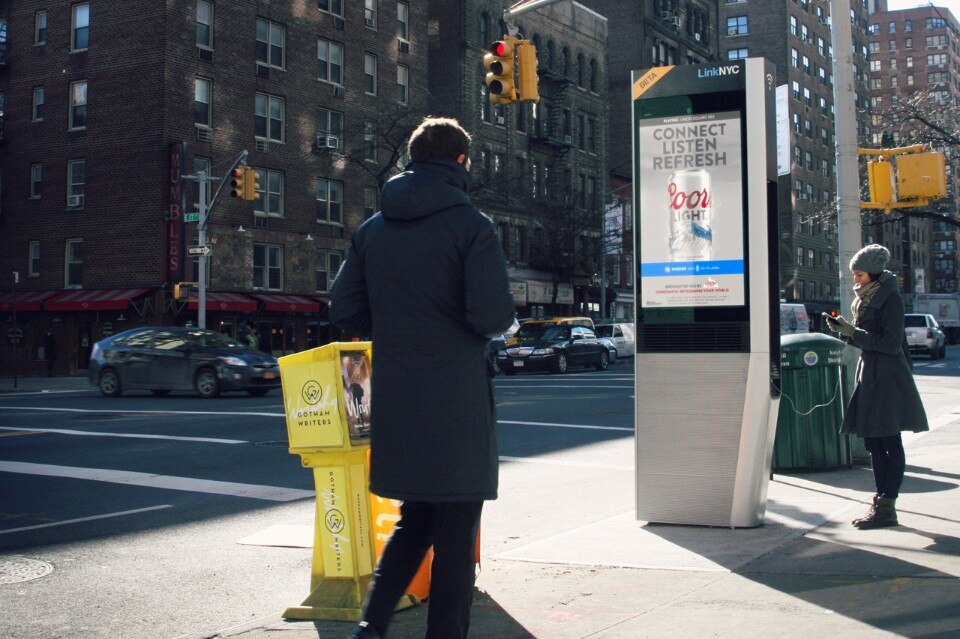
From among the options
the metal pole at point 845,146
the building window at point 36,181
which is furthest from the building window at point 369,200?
the metal pole at point 845,146

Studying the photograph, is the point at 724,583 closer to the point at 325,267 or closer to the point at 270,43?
the point at 270,43

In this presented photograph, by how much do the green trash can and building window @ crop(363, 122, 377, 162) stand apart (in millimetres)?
33890

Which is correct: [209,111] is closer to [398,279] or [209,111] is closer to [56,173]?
[56,173]

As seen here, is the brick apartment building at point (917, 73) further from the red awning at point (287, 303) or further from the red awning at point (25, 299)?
the red awning at point (25, 299)

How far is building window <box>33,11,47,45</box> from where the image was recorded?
133 feet

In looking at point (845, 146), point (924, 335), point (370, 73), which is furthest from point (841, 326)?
point (370, 73)

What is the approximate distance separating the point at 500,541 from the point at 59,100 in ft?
123

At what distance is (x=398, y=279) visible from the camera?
3826 mm

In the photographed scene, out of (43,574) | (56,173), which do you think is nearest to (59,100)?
(56,173)

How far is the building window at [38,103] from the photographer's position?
40594mm

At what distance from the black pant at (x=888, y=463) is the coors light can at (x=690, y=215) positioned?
64.1 inches

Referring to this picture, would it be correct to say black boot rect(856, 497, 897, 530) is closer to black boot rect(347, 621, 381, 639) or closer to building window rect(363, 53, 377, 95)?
black boot rect(347, 621, 381, 639)

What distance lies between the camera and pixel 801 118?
87562 millimetres

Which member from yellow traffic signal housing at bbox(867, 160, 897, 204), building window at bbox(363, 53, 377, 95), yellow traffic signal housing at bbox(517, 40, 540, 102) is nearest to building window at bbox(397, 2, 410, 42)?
building window at bbox(363, 53, 377, 95)
